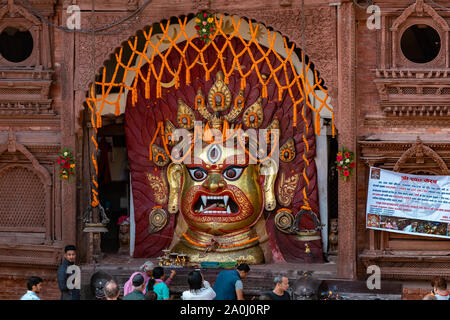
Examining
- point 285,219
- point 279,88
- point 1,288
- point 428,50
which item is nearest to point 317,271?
point 285,219

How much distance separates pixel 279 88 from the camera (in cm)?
1132

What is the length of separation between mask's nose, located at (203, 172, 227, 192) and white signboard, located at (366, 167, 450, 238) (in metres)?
2.18

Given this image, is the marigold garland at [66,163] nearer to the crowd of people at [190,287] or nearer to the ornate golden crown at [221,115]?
the ornate golden crown at [221,115]

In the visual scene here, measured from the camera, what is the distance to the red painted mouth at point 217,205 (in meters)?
11.9

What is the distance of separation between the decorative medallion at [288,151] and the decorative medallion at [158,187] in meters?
1.84

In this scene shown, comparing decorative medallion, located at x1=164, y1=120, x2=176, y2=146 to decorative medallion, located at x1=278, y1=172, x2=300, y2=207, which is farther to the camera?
decorative medallion, located at x1=164, y1=120, x2=176, y2=146

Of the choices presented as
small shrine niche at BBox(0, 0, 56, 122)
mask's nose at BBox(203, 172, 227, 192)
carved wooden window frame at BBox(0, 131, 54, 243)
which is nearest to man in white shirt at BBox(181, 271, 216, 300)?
mask's nose at BBox(203, 172, 227, 192)

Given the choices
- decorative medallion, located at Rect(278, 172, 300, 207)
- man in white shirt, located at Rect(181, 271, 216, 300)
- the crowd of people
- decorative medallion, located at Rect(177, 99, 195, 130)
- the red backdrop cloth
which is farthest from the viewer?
decorative medallion, located at Rect(177, 99, 195, 130)

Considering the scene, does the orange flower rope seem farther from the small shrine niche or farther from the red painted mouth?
the red painted mouth

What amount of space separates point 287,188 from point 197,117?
171cm

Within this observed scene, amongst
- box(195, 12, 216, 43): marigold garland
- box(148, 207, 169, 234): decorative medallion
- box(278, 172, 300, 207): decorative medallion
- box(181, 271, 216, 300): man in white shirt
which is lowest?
box(181, 271, 216, 300): man in white shirt

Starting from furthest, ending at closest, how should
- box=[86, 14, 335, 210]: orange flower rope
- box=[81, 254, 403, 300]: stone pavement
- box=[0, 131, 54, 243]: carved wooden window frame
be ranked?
1. box=[0, 131, 54, 243]: carved wooden window frame
2. box=[86, 14, 335, 210]: orange flower rope
3. box=[81, 254, 403, 300]: stone pavement

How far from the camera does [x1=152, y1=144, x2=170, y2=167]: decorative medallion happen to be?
12250 mm

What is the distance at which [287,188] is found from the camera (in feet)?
39.3
